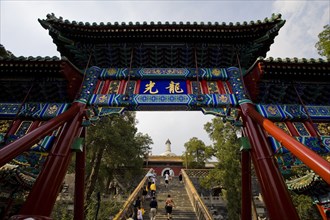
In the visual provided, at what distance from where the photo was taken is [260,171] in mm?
4602

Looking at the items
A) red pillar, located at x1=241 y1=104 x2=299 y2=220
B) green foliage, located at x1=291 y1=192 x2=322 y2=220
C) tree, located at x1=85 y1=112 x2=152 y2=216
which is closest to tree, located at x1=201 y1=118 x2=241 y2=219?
green foliage, located at x1=291 y1=192 x2=322 y2=220

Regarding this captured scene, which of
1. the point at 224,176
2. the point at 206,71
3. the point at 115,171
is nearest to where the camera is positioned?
the point at 206,71

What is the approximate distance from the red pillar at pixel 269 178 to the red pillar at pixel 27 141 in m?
4.13

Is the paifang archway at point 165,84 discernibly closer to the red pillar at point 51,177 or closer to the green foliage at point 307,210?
the red pillar at point 51,177

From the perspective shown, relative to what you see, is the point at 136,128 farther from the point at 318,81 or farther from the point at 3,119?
the point at 318,81

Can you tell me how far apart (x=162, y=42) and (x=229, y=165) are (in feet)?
39.4

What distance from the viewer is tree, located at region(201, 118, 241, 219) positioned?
15250 millimetres

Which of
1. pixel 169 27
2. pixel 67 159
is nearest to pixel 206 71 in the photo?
pixel 169 27

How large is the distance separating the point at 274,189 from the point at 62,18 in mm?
6578

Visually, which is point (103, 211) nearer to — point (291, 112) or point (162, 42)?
point (162, 42)

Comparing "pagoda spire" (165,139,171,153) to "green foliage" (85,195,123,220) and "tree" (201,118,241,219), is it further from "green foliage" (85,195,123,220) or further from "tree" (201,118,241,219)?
"green foliage" (85,195,123,220)

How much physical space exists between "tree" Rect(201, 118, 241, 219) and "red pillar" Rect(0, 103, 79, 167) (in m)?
13.0

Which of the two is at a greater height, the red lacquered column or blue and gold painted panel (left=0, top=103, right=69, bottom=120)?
blue and gold painted panel (left=0, top=103, right=69, bottom=120)

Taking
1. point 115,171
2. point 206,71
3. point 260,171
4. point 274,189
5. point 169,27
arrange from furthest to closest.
→ point 115,171 → point 206,71 → point 169,27 → point 260,171 → point 274,189
